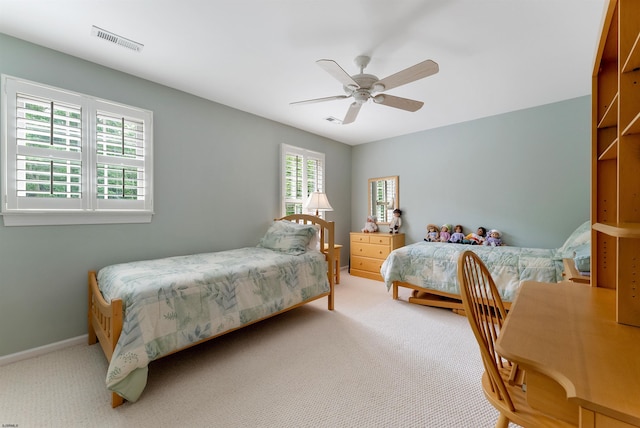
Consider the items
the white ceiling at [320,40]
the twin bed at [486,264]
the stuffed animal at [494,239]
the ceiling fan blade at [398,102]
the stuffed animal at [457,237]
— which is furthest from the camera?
the stuffed animal at [457,237]

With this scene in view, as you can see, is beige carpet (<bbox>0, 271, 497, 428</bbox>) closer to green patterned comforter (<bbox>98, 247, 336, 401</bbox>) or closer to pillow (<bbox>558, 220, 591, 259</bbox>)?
green patterned comforter (<bbox>98, 247, 336, 401</bbox>)

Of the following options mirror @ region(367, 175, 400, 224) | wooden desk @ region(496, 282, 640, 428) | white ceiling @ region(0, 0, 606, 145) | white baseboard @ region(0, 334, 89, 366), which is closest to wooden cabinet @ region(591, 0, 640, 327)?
wooden desk @ region(496, 282, 640, 428)

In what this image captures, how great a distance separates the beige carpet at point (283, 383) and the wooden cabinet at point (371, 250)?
178 cm

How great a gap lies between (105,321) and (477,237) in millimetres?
4231

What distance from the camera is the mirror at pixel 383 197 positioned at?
4.81m

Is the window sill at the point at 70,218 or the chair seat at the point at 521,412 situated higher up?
the window sill at the point at 70,218

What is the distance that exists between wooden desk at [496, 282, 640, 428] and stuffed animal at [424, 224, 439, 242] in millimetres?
3004

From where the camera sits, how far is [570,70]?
101 inches

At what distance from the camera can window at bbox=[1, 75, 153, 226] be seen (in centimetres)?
205

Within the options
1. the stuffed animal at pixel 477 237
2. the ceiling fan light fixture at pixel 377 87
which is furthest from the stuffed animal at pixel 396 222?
the ceiling fan light fixture at pixel 377 87

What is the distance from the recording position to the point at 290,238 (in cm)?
312

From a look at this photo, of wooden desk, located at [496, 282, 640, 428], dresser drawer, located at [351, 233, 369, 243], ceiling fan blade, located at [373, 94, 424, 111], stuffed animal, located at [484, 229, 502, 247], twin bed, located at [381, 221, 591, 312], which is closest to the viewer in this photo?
wooden desk, located at [496, 282, 640, 428]

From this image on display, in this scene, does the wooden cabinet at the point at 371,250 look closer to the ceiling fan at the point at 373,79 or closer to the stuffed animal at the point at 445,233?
the stuffed animal at the point at 445,233

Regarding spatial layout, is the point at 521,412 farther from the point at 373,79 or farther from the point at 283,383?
the point at 373,79
